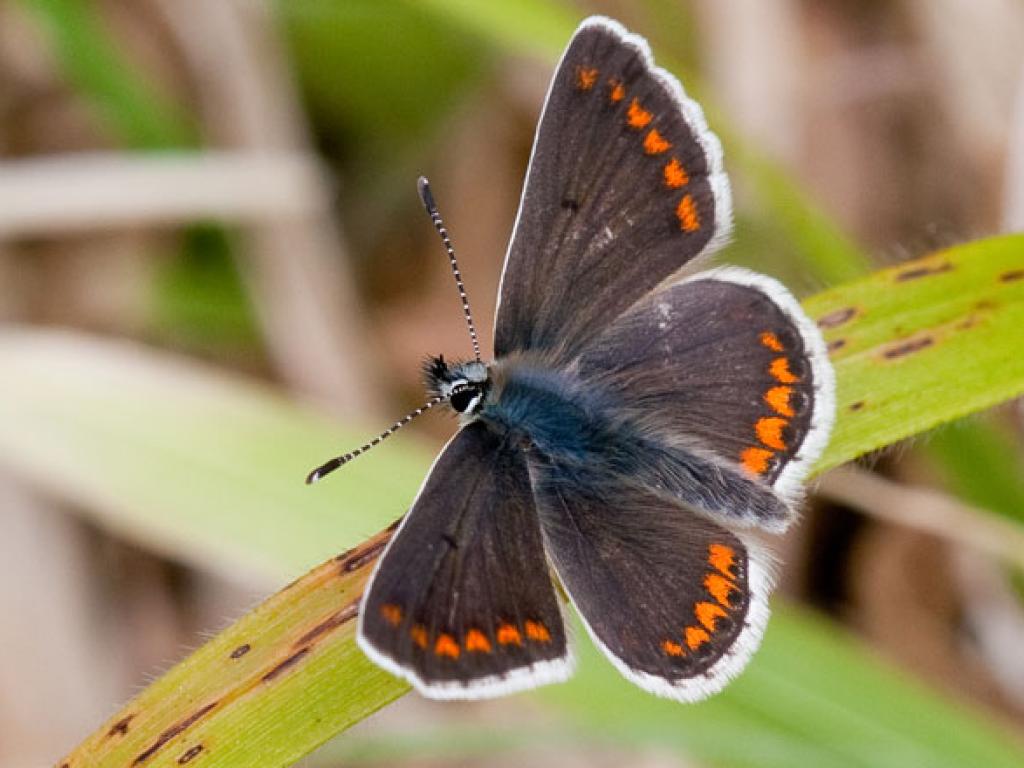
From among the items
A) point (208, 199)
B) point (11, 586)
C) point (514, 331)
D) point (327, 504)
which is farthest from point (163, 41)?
point (514, 331)

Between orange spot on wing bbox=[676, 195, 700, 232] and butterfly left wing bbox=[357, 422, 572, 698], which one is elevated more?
orange spot on wing bbox=[676, 195, 700, 232]

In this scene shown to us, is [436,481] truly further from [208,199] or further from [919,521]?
[208,199]

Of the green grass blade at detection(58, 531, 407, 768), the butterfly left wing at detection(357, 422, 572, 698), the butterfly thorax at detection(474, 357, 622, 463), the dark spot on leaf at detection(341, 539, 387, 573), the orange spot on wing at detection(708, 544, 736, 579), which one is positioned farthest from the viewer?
the butterfly thorax at detection(474, 357, 622, 463)

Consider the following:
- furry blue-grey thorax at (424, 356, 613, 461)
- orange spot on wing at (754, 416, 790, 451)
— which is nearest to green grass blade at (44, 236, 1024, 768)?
orange spot on wing at (754, 416, 790, 451)

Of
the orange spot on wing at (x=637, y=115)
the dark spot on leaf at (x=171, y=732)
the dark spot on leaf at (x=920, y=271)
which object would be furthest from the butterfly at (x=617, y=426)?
the dark spot on leaf at (x=171, y=732)

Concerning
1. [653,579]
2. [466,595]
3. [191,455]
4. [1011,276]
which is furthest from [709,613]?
[191,455]

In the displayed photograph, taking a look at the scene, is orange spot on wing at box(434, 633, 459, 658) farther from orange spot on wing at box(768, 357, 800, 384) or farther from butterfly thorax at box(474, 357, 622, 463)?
orange spot on wing at box(768, 357, 800, 384)

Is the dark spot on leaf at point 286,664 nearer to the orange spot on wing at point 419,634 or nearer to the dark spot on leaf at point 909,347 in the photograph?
the orange spot on wing at point 419,634

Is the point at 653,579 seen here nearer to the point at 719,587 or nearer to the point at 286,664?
the point at 719,587
